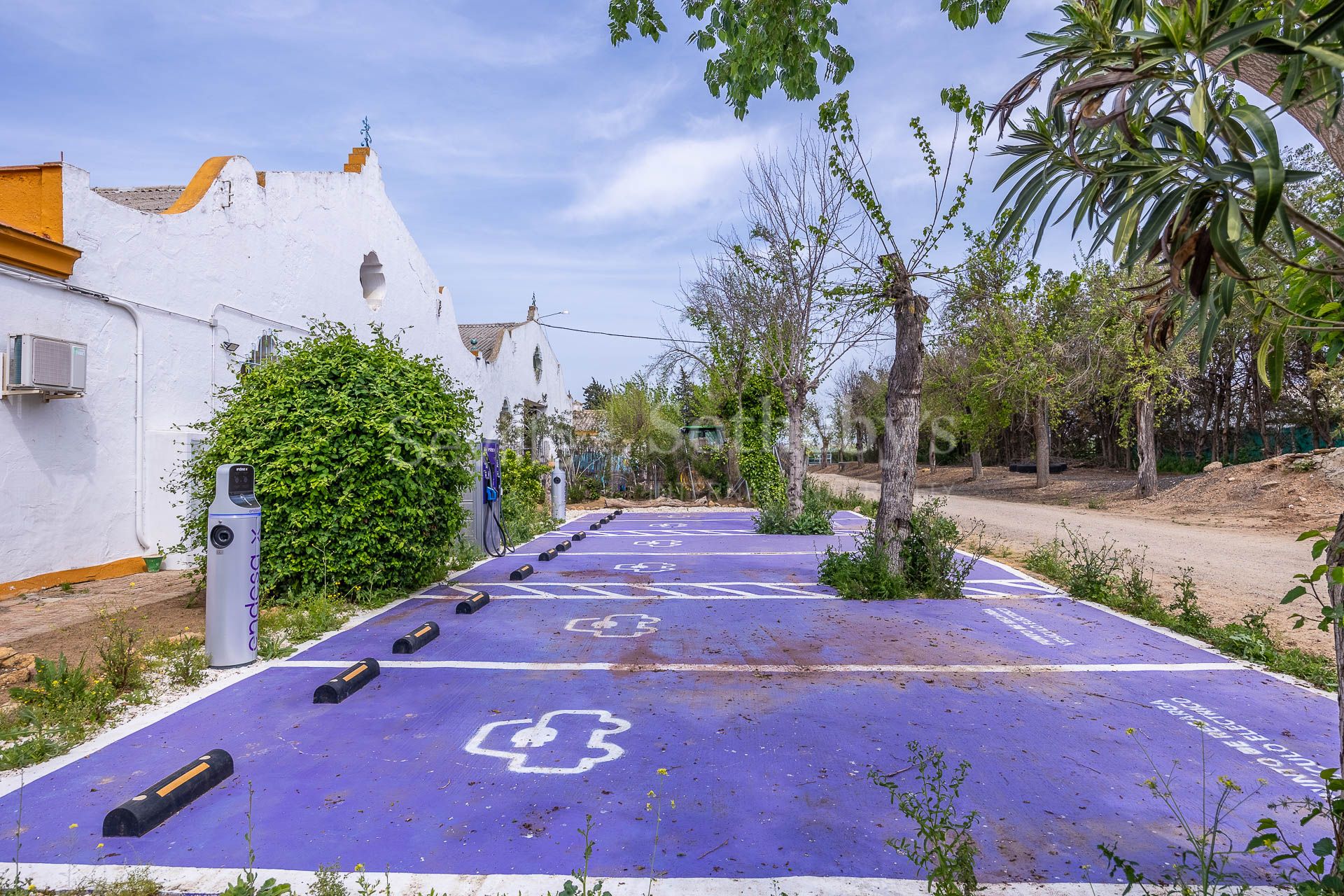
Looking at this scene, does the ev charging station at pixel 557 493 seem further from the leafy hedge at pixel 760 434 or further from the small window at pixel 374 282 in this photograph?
the small window at pixel 374 282

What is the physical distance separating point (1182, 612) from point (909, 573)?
2.59 metres

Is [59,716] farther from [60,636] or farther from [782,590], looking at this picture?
[782,590]

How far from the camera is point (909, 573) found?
8227 mm

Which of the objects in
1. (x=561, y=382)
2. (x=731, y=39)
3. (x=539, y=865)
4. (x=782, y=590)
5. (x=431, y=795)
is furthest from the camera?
(x=561, y=382)

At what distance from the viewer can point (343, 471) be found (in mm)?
6988

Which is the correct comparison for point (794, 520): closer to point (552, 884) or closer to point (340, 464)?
point (340, 464)

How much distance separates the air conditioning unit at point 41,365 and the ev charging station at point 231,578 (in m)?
3.26

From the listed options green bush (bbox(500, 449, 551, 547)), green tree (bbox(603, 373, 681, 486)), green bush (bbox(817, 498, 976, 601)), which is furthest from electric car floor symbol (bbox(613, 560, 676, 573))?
green tree (bbox(603, 373, 681, 486))

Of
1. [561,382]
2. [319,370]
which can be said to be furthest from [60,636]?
[561,382]

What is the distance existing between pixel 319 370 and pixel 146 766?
15.4 ft

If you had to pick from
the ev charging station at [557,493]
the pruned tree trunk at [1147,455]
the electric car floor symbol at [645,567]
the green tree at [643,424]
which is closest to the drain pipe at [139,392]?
the electric car floor symbol at [645,567]

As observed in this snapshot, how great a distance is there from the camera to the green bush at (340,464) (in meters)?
6.90

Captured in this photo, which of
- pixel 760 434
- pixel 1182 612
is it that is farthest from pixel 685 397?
pixel 1182 612

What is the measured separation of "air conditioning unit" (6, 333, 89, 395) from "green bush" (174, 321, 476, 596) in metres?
1.31
